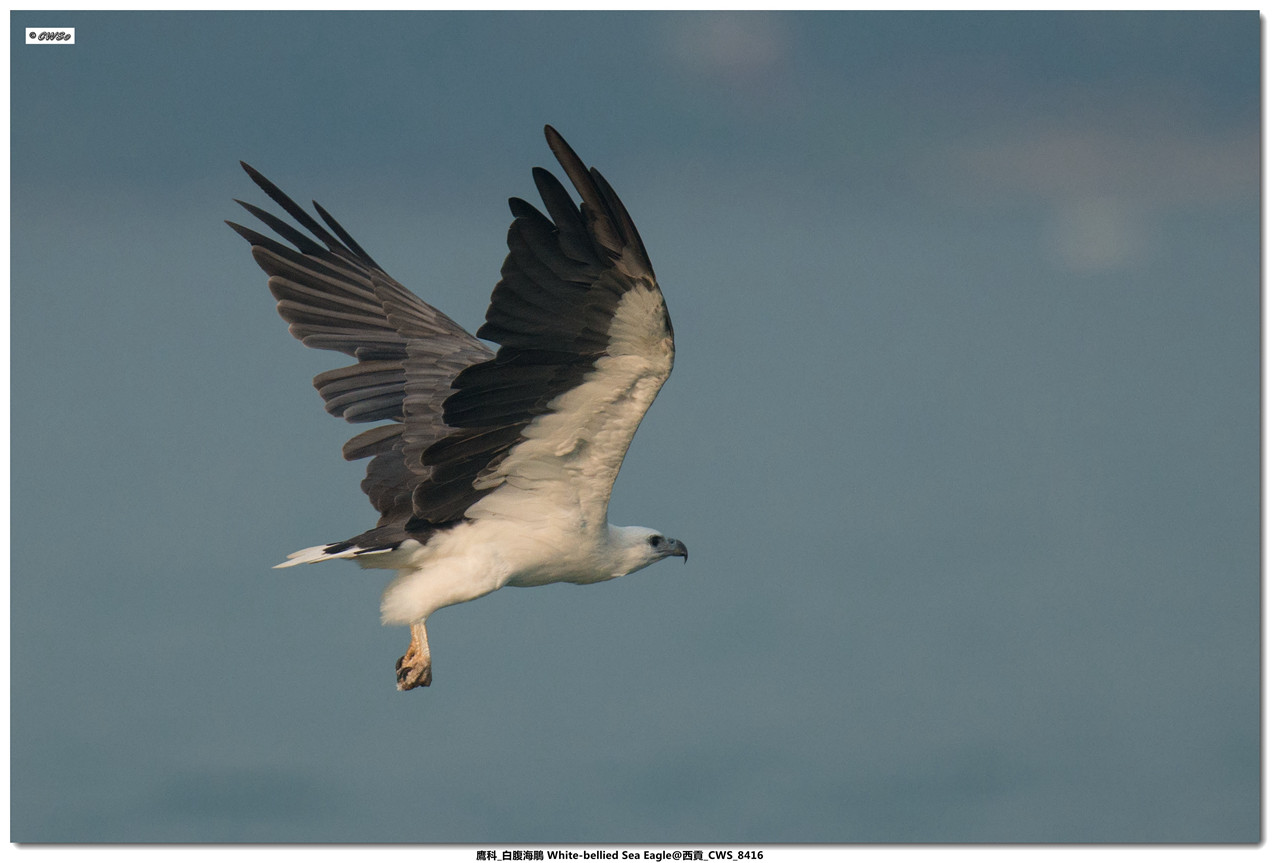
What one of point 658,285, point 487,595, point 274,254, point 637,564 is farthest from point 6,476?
point 658,285

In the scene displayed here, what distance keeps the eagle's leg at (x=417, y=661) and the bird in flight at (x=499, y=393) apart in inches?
0.5

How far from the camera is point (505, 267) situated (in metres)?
9.55

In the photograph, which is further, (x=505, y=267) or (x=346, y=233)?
(x=346, y=233)

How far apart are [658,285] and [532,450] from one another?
1750 mm

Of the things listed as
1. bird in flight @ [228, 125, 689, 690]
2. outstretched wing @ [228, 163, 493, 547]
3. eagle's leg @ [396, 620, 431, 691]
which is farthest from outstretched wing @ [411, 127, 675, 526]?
outstretched wing @ [228, 163, 493, 547]

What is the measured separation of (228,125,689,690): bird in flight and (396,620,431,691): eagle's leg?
1 cm

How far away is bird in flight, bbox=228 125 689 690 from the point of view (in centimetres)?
951

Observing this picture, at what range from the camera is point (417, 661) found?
444 inches

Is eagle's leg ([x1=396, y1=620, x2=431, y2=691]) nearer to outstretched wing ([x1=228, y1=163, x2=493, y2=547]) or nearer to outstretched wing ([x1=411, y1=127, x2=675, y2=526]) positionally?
outstretched wing ([x1=411, y1=127, x2=675, y2=526])

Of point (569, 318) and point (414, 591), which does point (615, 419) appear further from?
point (414, 591)

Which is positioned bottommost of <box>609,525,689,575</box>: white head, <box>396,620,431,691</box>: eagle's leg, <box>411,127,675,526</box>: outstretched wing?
<box>396,620,431,691</box>: eagle's leg

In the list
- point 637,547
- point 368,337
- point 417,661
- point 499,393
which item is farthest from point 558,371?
point 368,337

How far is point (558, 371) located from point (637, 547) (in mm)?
2243

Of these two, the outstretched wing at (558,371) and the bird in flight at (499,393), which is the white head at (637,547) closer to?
the bird in flight at (499,393)
